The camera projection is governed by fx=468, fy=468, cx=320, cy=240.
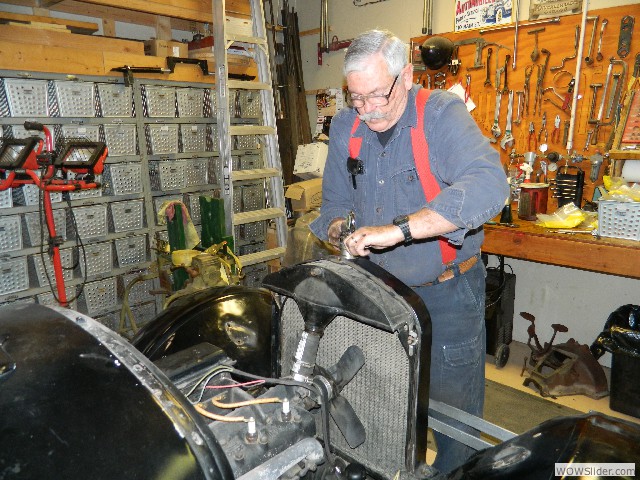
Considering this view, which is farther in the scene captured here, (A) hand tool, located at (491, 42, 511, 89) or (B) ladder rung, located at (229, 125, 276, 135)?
(B) ladder rung, located at (229, 125, 276, 135)

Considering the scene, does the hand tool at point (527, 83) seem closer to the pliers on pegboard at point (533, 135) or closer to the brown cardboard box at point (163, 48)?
the pliers on pegboard at point (533, 135)

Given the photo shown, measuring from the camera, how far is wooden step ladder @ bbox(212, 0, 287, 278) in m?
3.44

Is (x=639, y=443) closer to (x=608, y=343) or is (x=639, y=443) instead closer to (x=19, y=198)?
(x=608, y=343)

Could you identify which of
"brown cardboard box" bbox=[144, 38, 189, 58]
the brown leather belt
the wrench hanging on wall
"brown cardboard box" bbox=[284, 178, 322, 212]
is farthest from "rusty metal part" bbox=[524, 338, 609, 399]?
"brown cardboard box" bbox=[144, 38, 189, 58]

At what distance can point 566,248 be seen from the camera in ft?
8.52

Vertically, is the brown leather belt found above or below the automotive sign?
below

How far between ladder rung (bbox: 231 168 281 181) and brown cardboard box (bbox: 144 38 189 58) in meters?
1.28

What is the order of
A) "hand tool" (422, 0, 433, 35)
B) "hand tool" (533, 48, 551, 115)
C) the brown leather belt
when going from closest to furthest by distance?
the brown leather belt < "hand tool" (533, 48, 551, 115) < "hand tool" (422, 0, 433, 35)

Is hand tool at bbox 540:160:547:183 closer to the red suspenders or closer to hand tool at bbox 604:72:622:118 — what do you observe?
hand tool at bbox 604:72:622:118

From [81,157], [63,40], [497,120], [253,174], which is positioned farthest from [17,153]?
[497,120]

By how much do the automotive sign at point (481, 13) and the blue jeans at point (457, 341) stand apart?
251 centimetres

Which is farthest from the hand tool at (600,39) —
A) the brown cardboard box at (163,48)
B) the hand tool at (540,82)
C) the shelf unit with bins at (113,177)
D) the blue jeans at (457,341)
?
the brown cardboard box at (163,48)

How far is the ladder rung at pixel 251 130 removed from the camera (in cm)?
349

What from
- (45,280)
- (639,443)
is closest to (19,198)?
(45,280)
